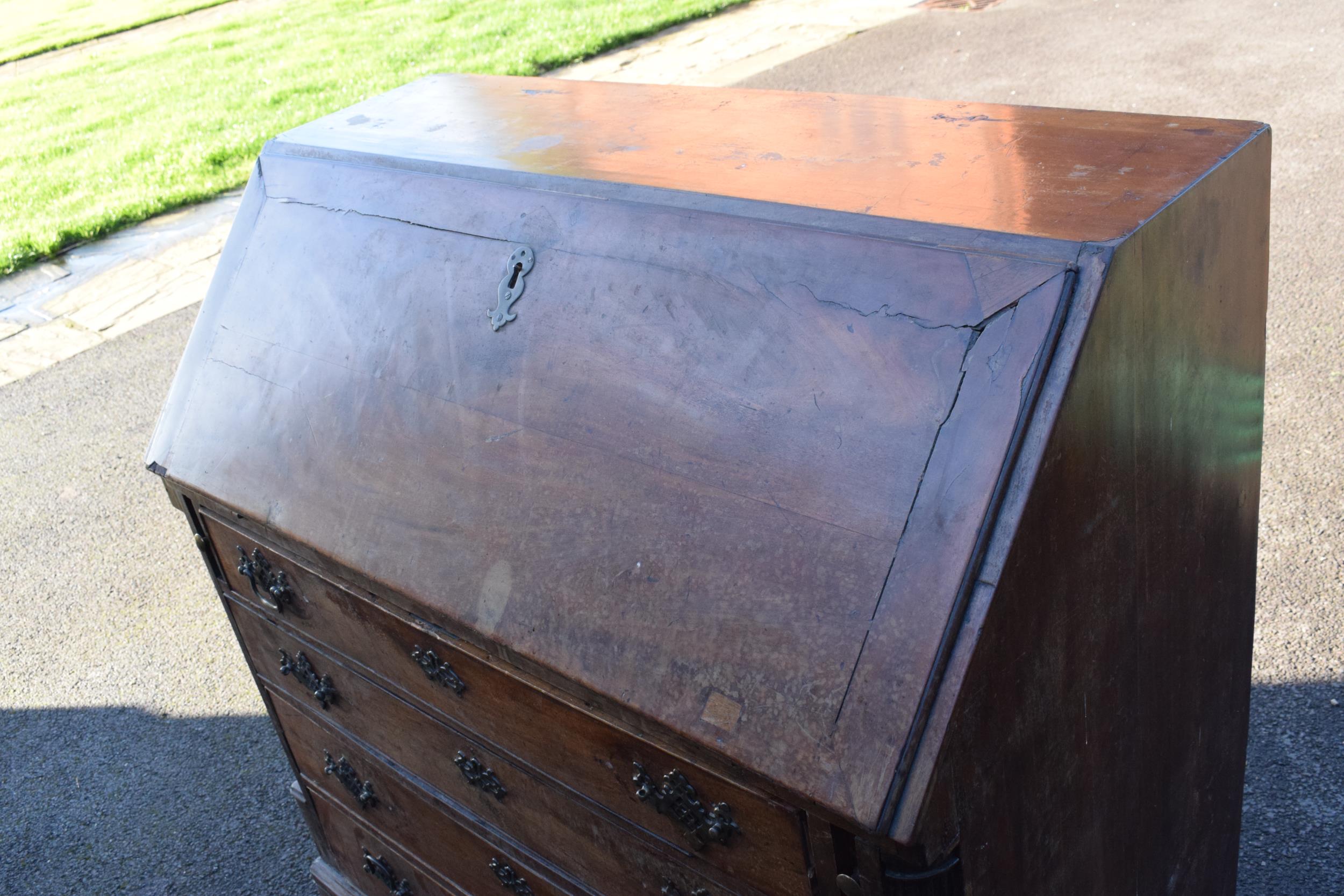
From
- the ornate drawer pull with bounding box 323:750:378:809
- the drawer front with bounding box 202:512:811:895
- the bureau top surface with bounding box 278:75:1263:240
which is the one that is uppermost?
the bureau top surface with bounding box 278:75:1263:240

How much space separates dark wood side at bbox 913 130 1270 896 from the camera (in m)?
0.98

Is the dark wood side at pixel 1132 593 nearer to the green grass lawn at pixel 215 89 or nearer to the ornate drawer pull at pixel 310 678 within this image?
the ornate drawer pull at pixel 310 678

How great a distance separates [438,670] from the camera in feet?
4.78

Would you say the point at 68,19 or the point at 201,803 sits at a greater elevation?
the point at 68,19

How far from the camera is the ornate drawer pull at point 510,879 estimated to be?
5.31ft

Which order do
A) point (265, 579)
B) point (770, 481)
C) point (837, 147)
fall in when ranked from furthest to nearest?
point (265, 579)
point (837, 147)
point (770, 481)

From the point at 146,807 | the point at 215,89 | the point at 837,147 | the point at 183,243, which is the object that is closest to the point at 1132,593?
the point at 837,147

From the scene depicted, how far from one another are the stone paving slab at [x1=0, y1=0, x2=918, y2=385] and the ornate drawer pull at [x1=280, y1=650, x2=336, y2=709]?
2.91 metres

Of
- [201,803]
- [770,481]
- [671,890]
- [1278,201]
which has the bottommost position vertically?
[201,803]

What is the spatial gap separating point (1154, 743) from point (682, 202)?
921mm

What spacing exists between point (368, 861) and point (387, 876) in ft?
→ 0.17

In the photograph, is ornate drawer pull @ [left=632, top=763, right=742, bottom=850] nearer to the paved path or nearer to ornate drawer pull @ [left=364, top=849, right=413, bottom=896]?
ornate drawer pull @ [left=364, top=849, right=413, bottom=896]

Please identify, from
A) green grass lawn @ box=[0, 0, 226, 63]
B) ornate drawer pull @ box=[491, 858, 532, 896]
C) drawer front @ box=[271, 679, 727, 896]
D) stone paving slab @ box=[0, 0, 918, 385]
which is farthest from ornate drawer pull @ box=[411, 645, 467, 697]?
green grass lawn @ box=[0, 0, 226, 63]

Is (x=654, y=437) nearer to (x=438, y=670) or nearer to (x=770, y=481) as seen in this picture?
(x=770, y=481)
